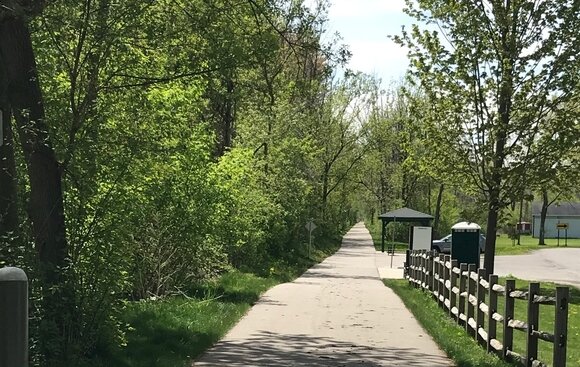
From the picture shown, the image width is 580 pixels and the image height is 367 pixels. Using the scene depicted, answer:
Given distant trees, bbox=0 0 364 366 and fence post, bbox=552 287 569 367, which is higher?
distant trees, bbox=0 0 364 366

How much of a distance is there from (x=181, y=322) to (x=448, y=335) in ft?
14.1

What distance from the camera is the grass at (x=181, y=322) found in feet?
30.0

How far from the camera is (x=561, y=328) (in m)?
7.67

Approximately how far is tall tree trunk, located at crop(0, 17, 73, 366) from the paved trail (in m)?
2.28

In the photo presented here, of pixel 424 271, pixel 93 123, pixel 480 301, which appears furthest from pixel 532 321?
pixel 424 271

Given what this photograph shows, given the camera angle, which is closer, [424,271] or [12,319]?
[12,319]

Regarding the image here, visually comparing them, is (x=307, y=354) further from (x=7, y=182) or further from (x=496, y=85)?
(x=496, y=85)

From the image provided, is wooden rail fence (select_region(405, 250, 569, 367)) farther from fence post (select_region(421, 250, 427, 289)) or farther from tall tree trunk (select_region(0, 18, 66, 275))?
tall tree trunk (select_region(0, 18, 66, 275))

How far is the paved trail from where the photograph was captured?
32.1 feet

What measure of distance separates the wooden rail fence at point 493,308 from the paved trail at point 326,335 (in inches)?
30.6

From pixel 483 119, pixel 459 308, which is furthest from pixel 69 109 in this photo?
pixel 483 119

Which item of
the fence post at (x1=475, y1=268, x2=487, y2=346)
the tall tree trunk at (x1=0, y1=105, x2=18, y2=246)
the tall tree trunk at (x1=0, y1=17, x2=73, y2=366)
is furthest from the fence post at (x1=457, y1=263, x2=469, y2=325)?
the tall tree trunk at (x1=0, y1=105, x2=18, y2=246)

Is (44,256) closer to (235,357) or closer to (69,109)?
(69,109)

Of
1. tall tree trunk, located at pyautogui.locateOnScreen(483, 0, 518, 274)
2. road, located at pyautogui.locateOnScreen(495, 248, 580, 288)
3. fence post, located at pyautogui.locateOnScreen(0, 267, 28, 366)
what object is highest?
tall tree trunk, located at pyautogui.locateOnScreen(483, 0, 518, 274)
